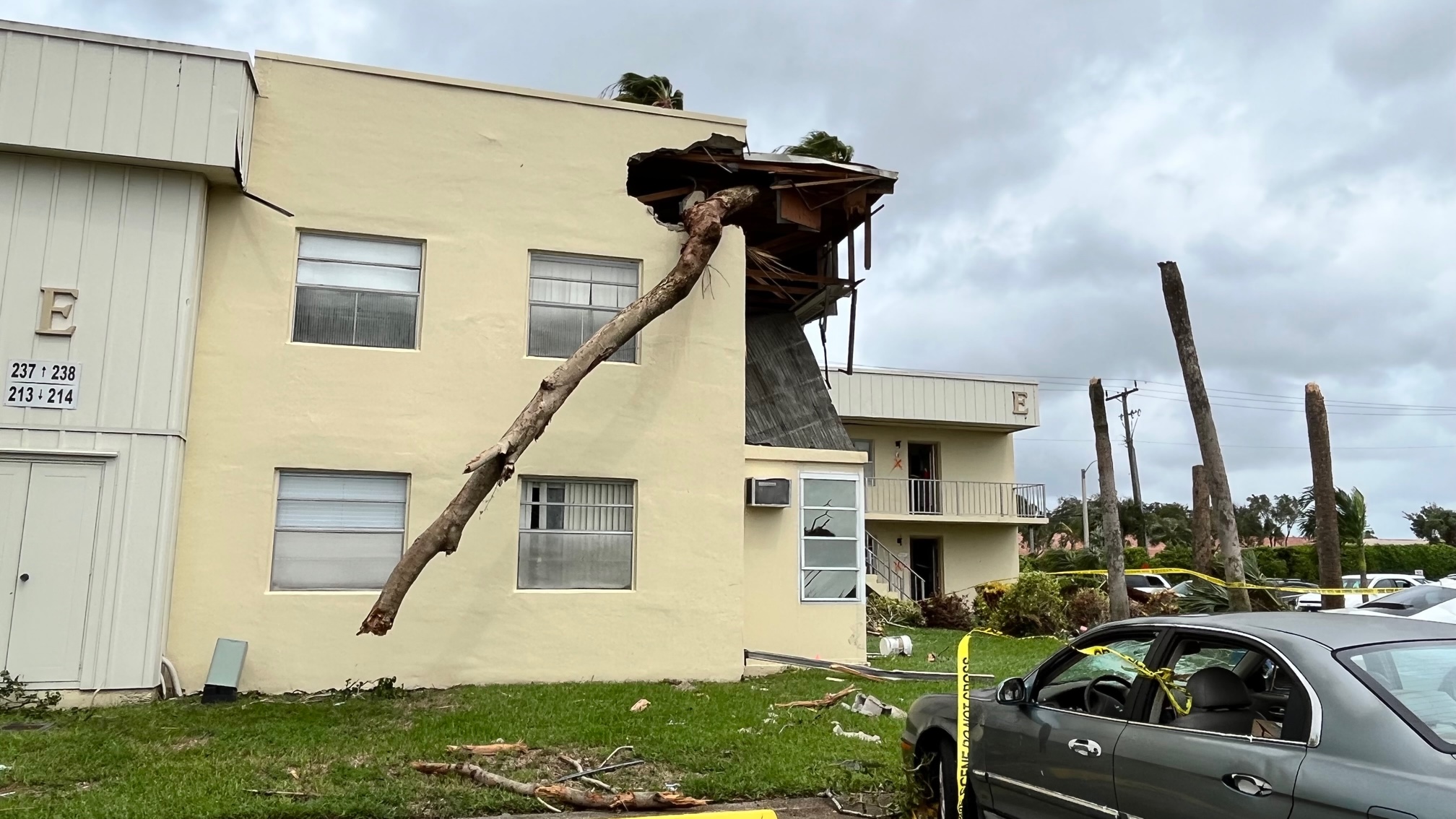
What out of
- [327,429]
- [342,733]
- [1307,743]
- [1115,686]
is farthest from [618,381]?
[1307,743]

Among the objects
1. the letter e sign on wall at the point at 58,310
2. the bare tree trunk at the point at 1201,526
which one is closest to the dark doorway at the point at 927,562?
the bare tree trunk at the point at 1201,526

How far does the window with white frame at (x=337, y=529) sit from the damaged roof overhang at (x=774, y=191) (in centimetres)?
446

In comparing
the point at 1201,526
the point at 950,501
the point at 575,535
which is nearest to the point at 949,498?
the point at 950,501

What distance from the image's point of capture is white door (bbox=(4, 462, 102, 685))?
9453 mm

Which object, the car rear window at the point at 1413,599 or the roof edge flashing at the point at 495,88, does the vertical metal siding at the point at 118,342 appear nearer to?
the roof edge flashing at the point at 495,88

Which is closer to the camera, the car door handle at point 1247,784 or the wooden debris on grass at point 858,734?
the car door handle at point 1247,784

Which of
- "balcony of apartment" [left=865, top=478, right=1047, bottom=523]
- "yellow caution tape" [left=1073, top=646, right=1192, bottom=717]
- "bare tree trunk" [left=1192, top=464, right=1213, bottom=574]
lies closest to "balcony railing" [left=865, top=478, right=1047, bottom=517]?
"balcony of apartment" [left=865, top=478, right=1047, bottom=523]

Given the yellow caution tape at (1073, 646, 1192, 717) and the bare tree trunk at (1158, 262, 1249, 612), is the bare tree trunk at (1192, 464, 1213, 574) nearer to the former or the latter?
the bare tree trunk at (1158, 262, 1249, 612)

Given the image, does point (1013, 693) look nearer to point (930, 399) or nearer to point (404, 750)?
point (404, 750)

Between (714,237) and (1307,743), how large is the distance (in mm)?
8695

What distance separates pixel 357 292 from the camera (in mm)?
11148

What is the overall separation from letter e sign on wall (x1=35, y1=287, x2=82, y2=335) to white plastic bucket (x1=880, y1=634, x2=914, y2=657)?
10.3m

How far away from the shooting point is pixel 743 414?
12148mm

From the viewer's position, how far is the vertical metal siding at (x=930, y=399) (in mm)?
25938
